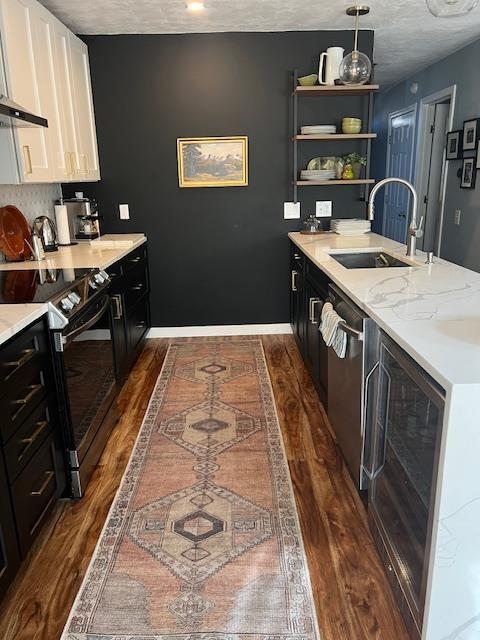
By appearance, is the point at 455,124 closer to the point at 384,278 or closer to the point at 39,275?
Answer: the point at 384,278

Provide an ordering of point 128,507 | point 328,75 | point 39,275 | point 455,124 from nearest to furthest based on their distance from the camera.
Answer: point 128,507, point 39,275, point 328,75, point 455,124

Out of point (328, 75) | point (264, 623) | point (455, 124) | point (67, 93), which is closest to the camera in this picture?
point (264, 623)

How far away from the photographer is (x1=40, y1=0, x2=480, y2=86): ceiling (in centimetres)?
317

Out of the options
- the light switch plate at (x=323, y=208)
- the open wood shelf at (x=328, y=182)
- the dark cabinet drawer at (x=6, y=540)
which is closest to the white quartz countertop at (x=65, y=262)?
the dark cabinet drawer at (x=6, y=540)

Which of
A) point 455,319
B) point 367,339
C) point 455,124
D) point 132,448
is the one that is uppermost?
point 455,124

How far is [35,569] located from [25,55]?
8.29ft

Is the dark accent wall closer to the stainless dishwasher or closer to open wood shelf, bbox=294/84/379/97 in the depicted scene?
open wood shelf, bbox=294/84/379/97

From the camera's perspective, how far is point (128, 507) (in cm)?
214

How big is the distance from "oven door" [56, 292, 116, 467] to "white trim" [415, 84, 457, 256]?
387 cm

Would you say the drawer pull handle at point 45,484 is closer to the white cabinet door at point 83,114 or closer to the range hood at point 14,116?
the range hood at point 14,116

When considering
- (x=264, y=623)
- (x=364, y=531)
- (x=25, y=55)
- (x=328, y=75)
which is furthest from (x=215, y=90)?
(x=264, y=623)

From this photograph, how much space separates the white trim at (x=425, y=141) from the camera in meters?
4.84

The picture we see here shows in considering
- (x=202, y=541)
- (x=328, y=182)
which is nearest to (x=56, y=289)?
(x=202, y=541)

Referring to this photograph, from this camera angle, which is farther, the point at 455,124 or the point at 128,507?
the point at 455,124
